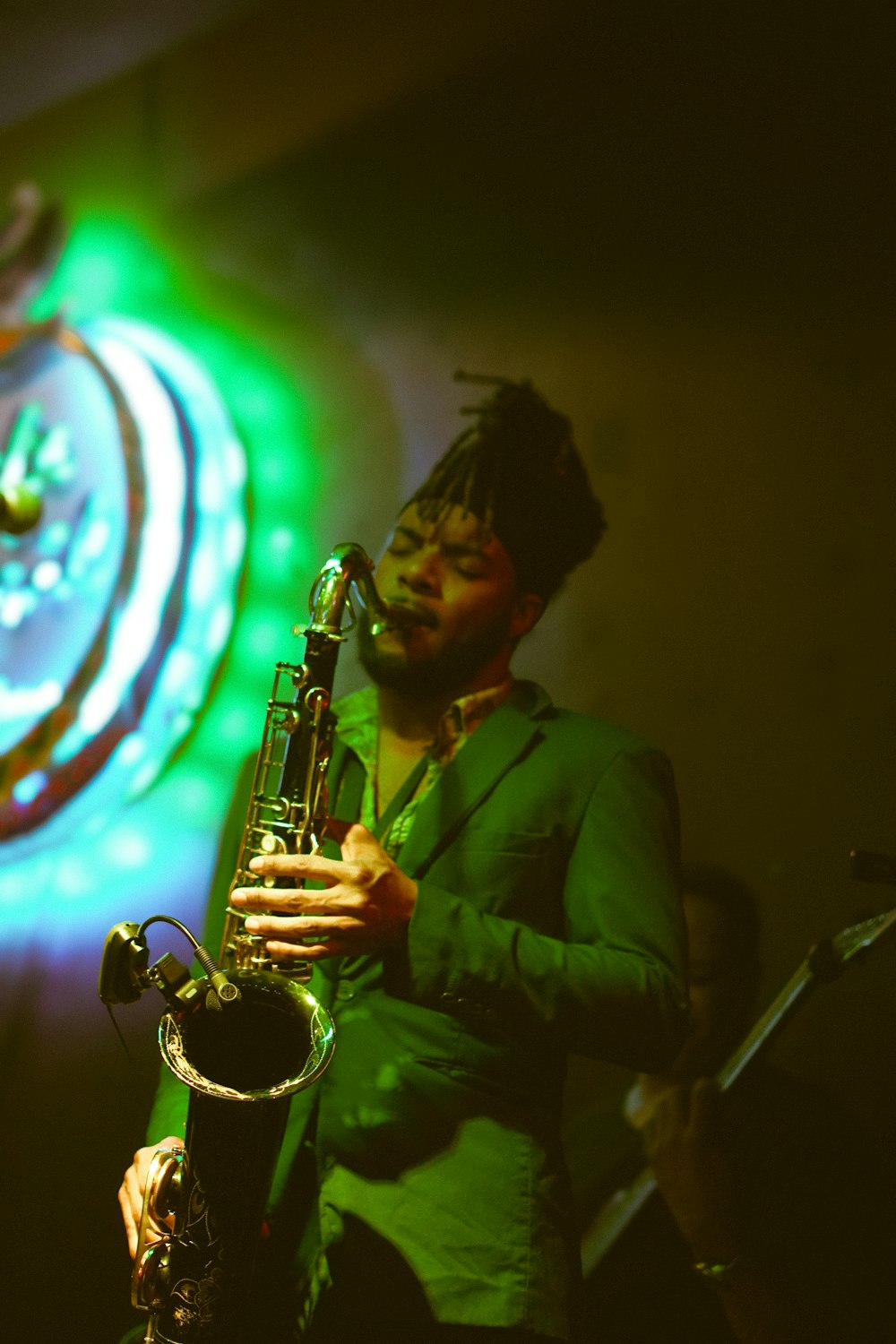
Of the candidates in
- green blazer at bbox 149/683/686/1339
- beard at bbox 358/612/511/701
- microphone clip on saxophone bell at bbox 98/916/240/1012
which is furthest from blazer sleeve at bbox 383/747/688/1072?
beard at bbox 358/612/511/701

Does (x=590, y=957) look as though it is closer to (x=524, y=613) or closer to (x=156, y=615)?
(x=524, y=613)

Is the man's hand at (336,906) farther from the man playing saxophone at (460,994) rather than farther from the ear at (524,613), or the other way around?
the ear at (524,613)

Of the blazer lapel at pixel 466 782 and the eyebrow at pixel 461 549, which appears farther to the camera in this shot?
the eyebrow at pixel 461 549

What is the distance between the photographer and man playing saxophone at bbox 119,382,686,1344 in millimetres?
1354

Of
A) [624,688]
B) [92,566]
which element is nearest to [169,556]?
[92,566]

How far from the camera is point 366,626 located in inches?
74.4

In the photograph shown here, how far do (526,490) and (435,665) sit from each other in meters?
0.43

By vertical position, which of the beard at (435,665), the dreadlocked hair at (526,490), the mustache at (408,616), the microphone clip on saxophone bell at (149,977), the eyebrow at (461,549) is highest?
the dreadlocked hair at (526,490)

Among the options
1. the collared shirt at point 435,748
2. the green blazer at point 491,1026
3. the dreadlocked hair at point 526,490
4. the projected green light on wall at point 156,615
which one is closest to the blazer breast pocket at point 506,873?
the green blazer at point 491,1026

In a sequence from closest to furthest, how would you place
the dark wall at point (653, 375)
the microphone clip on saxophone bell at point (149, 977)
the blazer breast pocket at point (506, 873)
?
the microphone clip on saxophone bell at point (149, 977) → the blazer breast pocket at point (506, 873) → the dark wall at point (653, 375)

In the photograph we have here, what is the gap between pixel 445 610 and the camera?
72.6 inches

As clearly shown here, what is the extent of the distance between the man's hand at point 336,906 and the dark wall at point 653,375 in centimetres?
120

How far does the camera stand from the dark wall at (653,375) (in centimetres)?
231

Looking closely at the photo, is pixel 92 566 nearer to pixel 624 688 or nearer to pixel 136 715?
pixel 136 715
